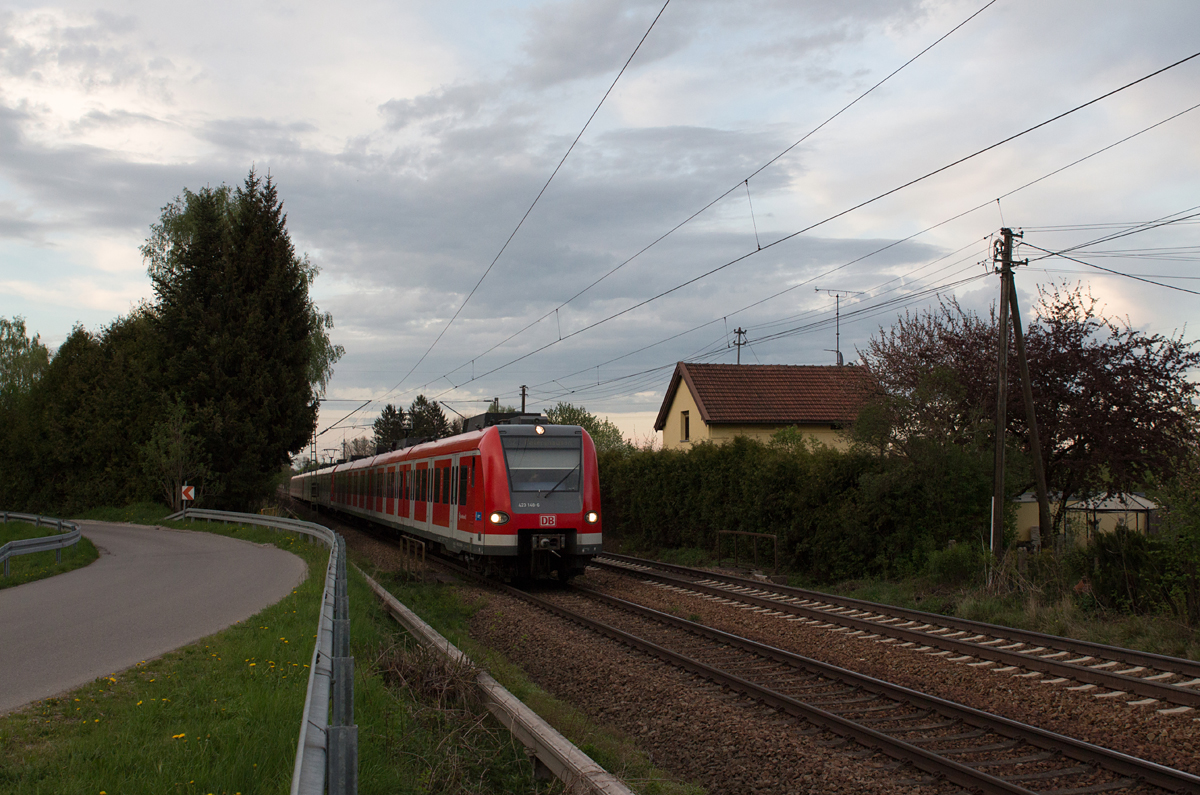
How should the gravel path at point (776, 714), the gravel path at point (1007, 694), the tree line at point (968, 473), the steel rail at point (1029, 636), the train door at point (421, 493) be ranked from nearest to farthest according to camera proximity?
the gravel path at point (776, 714), the gravel path at point (1007, 694), the steel rail at point (1029, 636), the tree line at point (968, 473), the train door at point (421, 493)

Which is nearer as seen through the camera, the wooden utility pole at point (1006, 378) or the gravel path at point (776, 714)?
the gravel path at point (776, 714)

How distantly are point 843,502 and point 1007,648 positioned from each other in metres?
6.74

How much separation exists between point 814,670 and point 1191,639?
14.7ft

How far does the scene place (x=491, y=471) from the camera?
1548 cm

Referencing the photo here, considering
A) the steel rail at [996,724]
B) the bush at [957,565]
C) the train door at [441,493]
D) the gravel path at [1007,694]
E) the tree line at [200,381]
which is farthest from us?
the tree line at [200,381]

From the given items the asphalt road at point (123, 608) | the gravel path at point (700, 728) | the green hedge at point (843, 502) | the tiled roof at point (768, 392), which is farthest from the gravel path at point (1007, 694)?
the tiled roof at point (768, 392)

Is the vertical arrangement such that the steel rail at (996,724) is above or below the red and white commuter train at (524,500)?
below

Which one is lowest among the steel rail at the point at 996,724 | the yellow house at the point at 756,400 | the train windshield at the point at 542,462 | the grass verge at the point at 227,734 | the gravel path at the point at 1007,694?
the gravel path at the point at 1007,694

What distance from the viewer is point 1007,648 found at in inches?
385

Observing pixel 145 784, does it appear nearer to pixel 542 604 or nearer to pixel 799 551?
pixel 542 604

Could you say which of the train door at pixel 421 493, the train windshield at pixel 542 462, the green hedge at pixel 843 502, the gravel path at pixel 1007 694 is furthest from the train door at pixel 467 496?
the green hedge at pixel 843 502

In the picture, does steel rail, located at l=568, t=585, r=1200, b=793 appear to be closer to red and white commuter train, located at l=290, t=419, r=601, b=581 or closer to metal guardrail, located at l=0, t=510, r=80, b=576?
red and white commuter train, located at l=290, t=419, r=601, b=581

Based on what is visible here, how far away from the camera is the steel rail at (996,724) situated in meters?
5.48

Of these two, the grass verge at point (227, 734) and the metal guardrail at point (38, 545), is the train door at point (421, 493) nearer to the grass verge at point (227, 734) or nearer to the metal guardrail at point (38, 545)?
the metal guardrail at point (38, 545)
